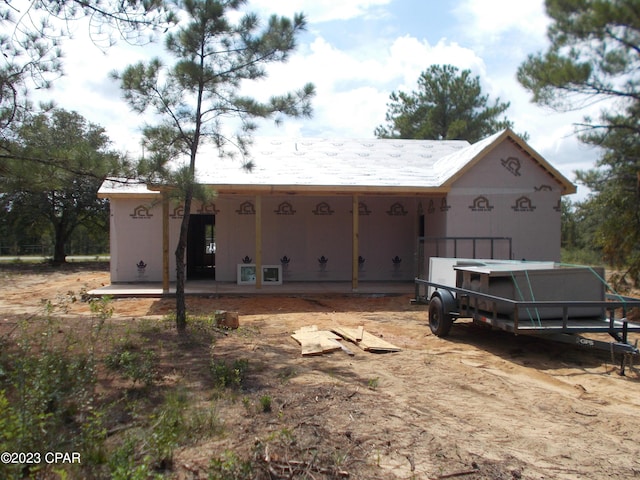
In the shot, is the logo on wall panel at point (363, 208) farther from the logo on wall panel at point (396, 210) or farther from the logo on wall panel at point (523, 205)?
the logo on wall panel at point (523, 205)

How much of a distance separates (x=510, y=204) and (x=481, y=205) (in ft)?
2.92

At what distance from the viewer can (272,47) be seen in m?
7.93

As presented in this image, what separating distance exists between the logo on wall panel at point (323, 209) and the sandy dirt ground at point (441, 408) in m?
7.52

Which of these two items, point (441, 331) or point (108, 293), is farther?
point (108, 293)

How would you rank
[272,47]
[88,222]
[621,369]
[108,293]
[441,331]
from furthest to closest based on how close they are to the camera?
[88,222] < [108,293] < [441,331] < [272,47] < [621,369]

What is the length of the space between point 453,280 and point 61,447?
657cm

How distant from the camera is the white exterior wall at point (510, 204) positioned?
14172mm

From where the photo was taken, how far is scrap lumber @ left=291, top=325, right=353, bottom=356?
726 centimetres

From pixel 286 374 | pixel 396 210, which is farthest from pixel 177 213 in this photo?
pixel 286 374

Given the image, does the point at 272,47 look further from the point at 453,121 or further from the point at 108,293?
the point at 453,121

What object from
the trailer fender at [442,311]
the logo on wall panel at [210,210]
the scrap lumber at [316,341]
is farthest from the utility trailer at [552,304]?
the logo on wall panel at [210,210]

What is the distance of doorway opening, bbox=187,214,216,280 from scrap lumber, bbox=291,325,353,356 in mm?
9570

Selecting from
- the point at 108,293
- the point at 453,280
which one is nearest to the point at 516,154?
the point at 453,280

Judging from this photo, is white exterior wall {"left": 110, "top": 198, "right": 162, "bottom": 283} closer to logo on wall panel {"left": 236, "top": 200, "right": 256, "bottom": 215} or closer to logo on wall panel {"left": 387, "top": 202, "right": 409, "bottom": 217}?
logo on wall panel {"left": 236, "top": 200, "right": 256, "bottom": 215}
